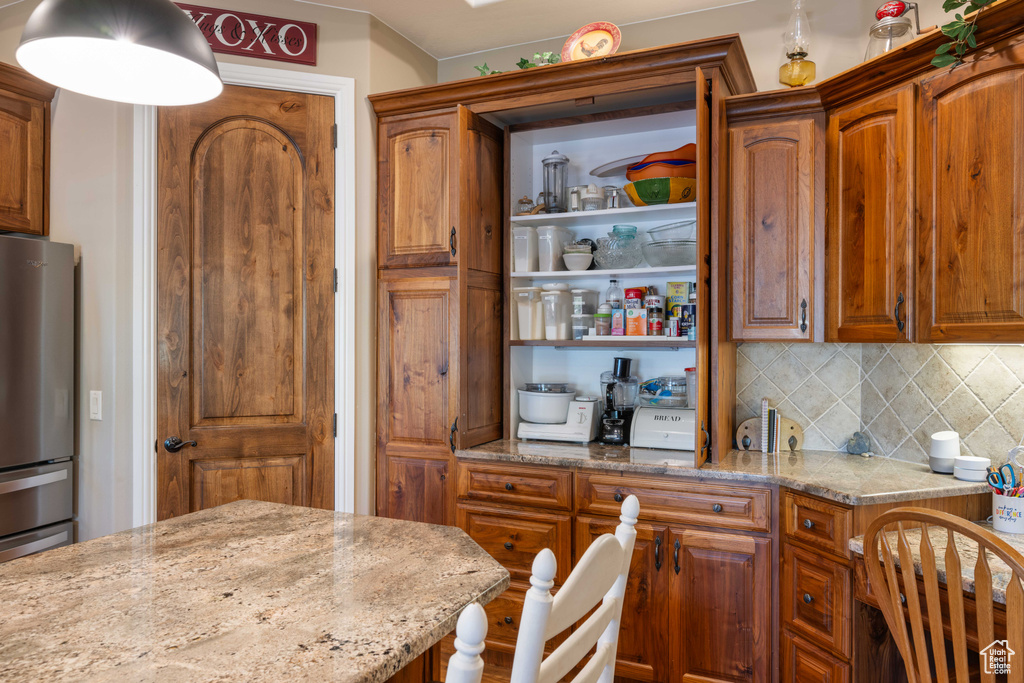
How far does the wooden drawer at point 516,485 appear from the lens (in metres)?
2.50

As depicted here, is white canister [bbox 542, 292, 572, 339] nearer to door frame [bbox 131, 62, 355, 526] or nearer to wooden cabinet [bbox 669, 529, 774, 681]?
door frame [bbox 131, 62, 355, 526]

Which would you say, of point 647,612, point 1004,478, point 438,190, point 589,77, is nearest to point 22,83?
point 438,190

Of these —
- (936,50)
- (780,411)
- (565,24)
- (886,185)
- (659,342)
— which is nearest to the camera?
(936,50)

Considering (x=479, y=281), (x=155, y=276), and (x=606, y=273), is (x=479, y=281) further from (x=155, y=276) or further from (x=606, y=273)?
(x=155, y=276)

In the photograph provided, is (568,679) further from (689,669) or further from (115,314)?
(115,314)

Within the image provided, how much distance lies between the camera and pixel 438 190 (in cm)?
277

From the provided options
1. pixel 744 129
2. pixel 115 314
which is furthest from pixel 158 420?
pixel 744 129

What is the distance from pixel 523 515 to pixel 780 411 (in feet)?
3.97

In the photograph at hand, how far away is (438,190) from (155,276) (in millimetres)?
1211

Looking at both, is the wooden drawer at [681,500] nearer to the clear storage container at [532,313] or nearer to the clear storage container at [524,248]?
the clear storage container at [532,313]

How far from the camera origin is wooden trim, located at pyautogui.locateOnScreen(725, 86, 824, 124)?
2406 mm

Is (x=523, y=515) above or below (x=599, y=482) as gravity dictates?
below

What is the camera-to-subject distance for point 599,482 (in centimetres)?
243

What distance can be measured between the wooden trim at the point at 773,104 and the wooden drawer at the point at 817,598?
5.30 feet
